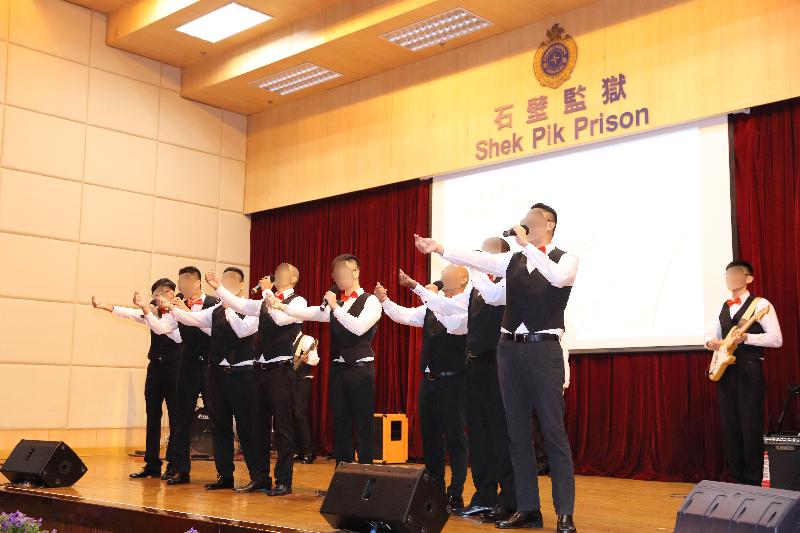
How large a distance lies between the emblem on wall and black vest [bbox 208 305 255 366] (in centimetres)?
372

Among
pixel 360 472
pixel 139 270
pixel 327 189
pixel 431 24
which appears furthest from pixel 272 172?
pixel 360 472

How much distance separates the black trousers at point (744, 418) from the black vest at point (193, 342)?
11.8ft

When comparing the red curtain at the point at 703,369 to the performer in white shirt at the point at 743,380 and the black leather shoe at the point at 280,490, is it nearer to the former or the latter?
the performer in white shirt at the point at 743,380

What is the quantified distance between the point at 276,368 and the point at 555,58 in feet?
13.0

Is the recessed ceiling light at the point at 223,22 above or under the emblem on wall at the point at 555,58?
above

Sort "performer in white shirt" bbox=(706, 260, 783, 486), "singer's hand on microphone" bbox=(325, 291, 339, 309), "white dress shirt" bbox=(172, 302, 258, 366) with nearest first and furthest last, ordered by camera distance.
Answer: "singer's hand on microphone" bbox=(325, 291, 339, 309), "white dress shirt" bbox=(172, 302, 258, 366), "performer in white shirt" bbox=(706, 260, 783, 486)

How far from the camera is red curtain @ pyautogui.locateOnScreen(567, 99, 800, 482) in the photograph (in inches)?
251

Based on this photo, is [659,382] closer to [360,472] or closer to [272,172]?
[360,472]

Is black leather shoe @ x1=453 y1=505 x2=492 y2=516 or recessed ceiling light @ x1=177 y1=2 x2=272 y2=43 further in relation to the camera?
recessed ceiling light @ x1=177 y1=2 x2=272 y2=43

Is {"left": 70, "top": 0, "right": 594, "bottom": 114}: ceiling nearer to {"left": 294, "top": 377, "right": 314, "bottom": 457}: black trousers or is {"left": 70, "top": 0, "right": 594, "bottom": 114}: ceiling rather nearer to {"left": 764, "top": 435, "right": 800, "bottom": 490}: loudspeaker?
{"left": 294, "top": 377, "right": 314, "bottom": 457}: black trousers

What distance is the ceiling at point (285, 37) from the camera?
780 centimetres

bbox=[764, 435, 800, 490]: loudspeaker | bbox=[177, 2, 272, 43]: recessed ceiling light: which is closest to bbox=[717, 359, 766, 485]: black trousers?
bbox=[764, 435, 800, 490]: loudspeaker

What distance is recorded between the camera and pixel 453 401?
4832 mm

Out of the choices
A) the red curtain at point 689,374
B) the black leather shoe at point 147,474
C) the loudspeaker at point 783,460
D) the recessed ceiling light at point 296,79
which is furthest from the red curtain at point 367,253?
the loudspeaker at point 783,460
